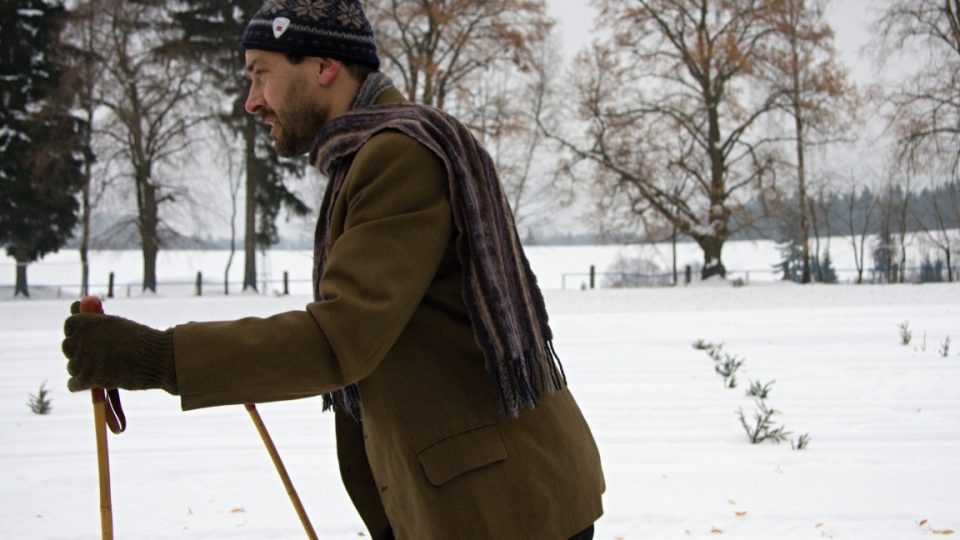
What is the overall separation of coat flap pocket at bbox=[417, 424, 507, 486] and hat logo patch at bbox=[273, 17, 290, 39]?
80 centimetres

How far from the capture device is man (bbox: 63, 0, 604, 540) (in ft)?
4.45

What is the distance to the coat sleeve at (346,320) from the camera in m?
1.35

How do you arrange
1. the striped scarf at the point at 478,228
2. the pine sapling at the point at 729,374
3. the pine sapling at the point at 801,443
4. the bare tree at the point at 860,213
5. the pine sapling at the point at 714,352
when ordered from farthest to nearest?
1. the bare tree at the point at 860,213
2. the pine sapling at the point at 714,352
3. the pine sapling at the point at 729,374
4. the pine sapling at the point at 801,443
5. the striped scarf at the point at 478,228

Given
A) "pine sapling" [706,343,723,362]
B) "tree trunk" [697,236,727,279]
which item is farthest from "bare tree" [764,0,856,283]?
"pine sapling" [706,343,723,362]

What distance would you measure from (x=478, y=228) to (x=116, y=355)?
0.61 meters

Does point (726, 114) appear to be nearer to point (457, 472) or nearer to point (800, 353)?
point (800, 353)

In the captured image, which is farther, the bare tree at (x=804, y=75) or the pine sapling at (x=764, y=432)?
the bare tree at (x=804, y=75)

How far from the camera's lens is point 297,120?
1.71 meters

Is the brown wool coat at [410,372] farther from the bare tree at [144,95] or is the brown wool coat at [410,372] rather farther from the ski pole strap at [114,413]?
the bare tree at [144,95]

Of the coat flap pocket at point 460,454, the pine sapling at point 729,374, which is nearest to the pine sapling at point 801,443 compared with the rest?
the pine sapling at point 729,374

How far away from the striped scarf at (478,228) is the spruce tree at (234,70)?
91.5ft

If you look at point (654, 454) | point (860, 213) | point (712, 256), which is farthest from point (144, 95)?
point (860, 213)

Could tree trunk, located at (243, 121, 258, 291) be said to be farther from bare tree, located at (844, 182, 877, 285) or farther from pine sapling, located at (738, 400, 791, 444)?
bare tree, located at (844, 182, 877, 285)

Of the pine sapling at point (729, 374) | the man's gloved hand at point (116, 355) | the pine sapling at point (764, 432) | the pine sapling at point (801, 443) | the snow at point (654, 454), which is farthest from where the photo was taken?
the pine sapling at point (729, 374)
